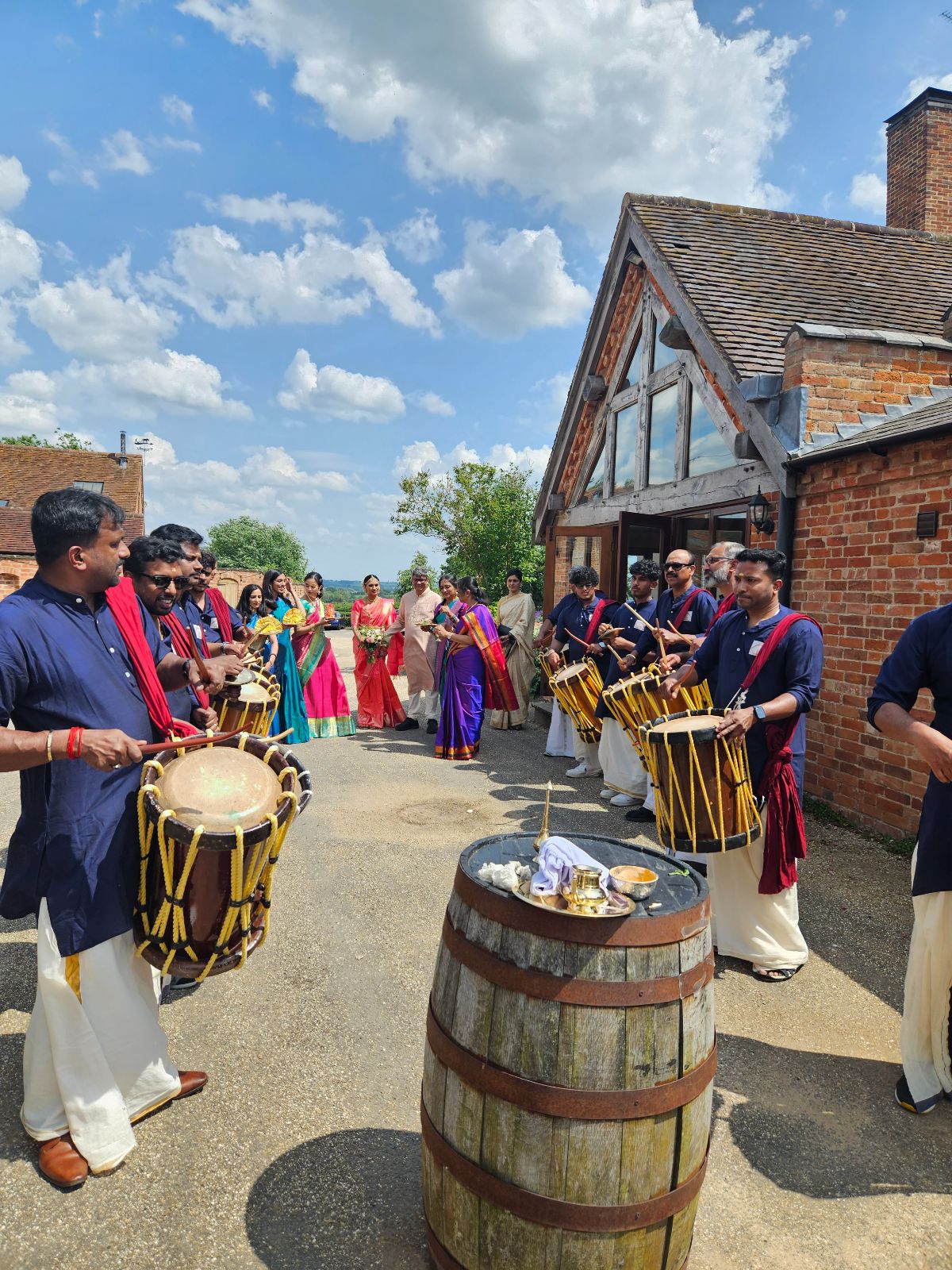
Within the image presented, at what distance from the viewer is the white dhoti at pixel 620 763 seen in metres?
6.62

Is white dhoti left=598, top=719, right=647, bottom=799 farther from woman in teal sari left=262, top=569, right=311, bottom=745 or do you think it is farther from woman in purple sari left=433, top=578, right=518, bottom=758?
woman in teal sari left=262, top=569, right=311, bottom=745

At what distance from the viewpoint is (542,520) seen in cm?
1243

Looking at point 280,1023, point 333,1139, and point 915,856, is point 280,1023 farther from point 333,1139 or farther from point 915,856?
point 915,856

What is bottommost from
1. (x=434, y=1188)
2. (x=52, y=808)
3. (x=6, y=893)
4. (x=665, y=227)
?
(x=434, y=1188)

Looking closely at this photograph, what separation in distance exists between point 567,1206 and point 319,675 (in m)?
7.79

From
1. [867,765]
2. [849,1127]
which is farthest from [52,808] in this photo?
[867,765]

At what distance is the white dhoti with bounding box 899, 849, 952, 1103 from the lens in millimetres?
2652

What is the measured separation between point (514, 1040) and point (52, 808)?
1.57 meters

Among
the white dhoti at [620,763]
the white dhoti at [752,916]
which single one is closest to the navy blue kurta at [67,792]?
the white dhoti at [752,916]

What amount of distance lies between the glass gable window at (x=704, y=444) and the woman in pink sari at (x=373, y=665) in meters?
4.14

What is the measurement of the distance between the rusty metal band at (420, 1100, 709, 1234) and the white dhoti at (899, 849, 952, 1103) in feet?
4.49

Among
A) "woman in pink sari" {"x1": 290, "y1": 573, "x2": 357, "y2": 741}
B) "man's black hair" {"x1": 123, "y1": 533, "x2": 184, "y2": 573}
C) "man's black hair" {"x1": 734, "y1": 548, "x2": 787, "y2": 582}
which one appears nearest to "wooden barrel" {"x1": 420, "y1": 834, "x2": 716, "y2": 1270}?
"man's black hair" {"x1": 734, "y1": 548, "x2": 787, "y2": 582}

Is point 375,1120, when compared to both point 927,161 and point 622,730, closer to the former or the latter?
point 622,730

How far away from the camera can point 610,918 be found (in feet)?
5.57
